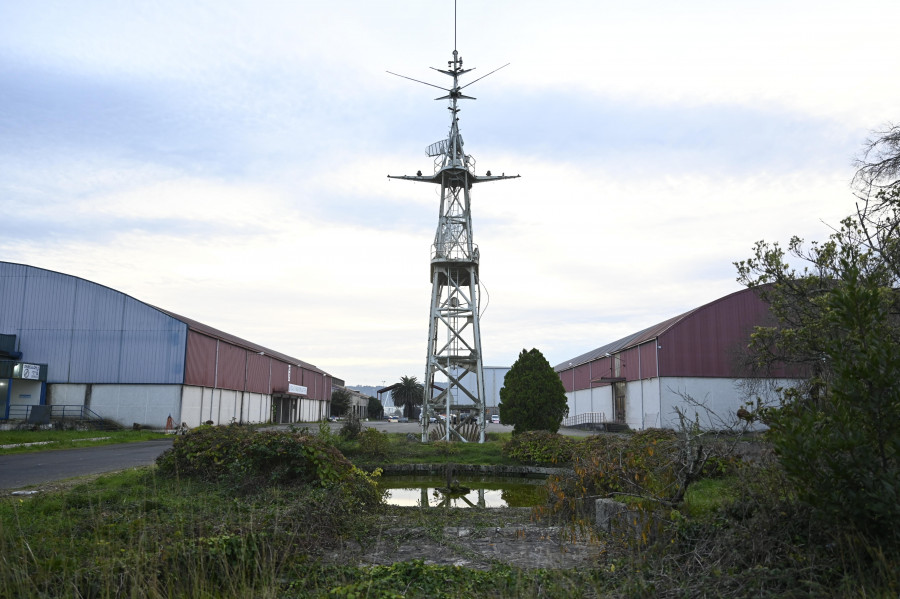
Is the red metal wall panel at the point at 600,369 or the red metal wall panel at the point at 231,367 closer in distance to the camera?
the red metal wall panel at the point at 231,367

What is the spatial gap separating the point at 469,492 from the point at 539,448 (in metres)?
4.32

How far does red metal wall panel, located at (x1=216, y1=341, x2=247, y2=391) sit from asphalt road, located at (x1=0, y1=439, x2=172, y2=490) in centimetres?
1909

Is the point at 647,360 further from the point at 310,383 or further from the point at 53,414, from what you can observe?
the point at 310,383

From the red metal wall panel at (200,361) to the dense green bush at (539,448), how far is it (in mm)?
21697

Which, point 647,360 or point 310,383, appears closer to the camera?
point 647,360

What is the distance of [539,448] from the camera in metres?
19.0

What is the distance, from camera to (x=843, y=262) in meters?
5.25

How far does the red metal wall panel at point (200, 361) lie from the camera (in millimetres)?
34969

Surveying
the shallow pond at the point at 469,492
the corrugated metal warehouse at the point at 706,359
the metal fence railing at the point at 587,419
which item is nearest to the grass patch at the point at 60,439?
the shallow pond at the point at 469,492

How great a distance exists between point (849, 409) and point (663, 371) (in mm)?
30030

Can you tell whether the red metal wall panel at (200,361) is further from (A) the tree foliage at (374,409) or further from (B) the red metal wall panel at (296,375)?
(A) the tree foliage at (374,409)

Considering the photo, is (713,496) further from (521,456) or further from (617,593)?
(521,456)

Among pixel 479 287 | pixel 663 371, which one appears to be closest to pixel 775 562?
pixel 479 287

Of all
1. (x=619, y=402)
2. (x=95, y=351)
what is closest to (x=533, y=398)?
(x=619, y=402)
